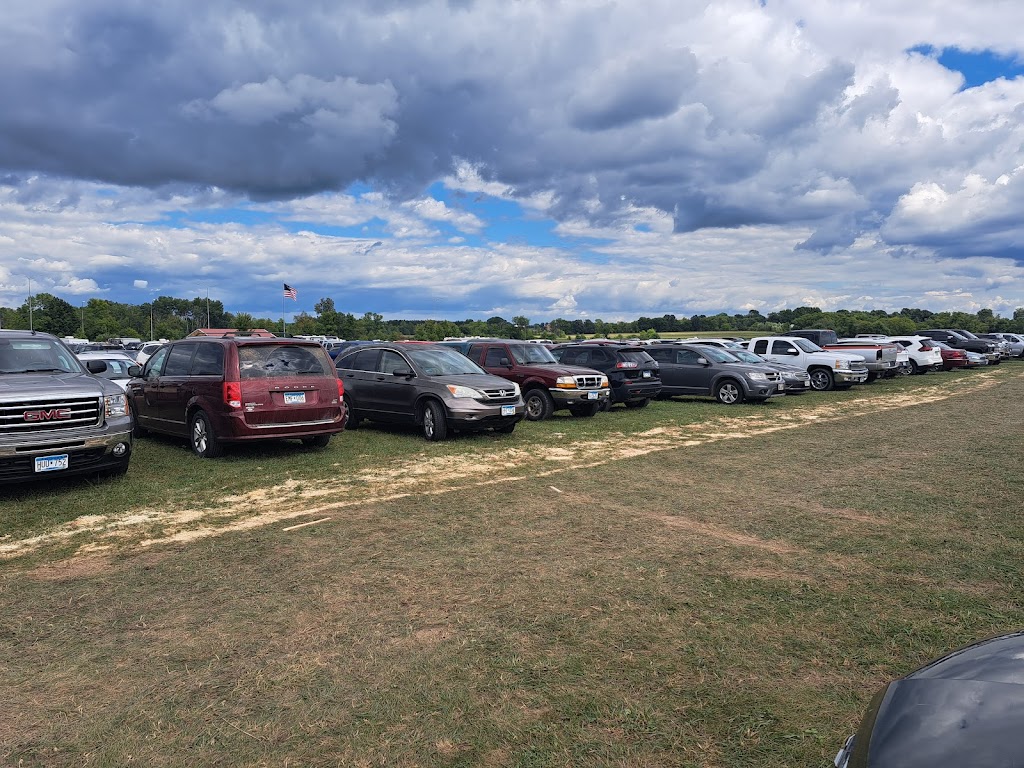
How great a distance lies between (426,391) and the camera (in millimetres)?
12305

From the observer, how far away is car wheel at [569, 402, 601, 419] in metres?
16.0

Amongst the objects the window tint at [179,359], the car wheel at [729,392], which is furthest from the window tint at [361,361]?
the car wheel at [729,392]

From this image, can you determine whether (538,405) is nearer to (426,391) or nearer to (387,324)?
(426,391)

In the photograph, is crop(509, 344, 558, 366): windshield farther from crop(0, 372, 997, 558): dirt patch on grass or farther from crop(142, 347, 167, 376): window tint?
crop(142, 347, 167, 376): window tint

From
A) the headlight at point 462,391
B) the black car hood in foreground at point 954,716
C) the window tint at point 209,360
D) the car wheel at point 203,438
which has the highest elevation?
the window tint at point 209,360

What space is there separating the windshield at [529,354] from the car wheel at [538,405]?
804 millimetres

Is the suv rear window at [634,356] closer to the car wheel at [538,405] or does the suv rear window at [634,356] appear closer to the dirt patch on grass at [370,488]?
the car wheel at [538,405]

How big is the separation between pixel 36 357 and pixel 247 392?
99.3 inches

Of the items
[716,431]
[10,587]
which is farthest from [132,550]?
[716,431]

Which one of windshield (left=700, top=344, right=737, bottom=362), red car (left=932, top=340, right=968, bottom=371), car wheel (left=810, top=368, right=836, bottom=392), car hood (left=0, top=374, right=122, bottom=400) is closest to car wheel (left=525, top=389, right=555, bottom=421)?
windshield (left=700, top=344, right=737, bottom=362)

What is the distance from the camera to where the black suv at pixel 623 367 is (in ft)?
57.7

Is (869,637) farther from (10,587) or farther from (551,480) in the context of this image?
(10,587)

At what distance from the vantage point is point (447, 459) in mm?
10445

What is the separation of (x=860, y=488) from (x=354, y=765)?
6.90 metres
